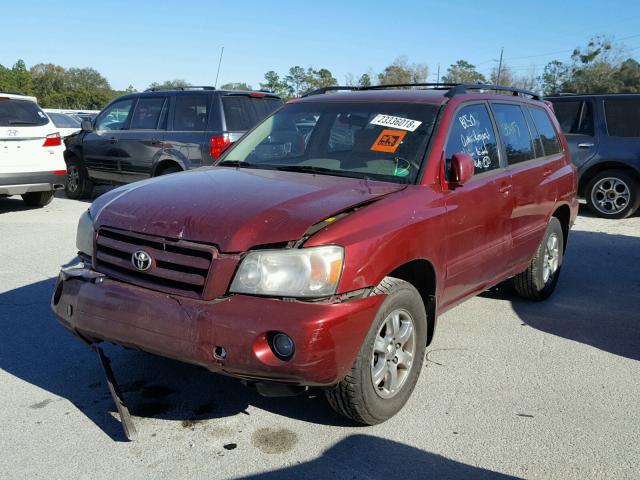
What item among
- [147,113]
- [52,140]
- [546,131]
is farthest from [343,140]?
[52,140]

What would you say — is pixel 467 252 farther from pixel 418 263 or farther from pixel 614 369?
pixel 614 369

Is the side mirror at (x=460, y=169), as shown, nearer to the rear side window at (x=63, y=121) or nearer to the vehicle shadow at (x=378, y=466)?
the vehicle shadow at (x=378, y=466)

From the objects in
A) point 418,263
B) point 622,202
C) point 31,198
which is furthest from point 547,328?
point 31,198

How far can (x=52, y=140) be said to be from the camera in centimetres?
984

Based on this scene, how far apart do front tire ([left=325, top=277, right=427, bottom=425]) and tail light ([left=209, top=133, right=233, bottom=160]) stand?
18.9 ft

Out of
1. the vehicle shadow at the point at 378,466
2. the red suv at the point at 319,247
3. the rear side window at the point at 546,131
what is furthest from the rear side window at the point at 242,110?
the vehicle shadow at the point at 378,466

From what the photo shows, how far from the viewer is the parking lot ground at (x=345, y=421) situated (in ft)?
9.82

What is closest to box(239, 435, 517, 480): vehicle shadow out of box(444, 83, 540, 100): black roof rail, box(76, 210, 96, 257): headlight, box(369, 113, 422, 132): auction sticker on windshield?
box(76, 210, 96, 257): headlight

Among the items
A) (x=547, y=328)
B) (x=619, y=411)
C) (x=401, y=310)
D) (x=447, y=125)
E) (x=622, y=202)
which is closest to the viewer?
(x=401, y=310)

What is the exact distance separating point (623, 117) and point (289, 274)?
8.98 meters

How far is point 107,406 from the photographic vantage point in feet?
11.6

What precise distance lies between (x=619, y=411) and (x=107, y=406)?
9.64ft

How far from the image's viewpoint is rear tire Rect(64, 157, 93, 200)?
456 inches

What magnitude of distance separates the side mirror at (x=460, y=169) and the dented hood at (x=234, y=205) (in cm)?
38
